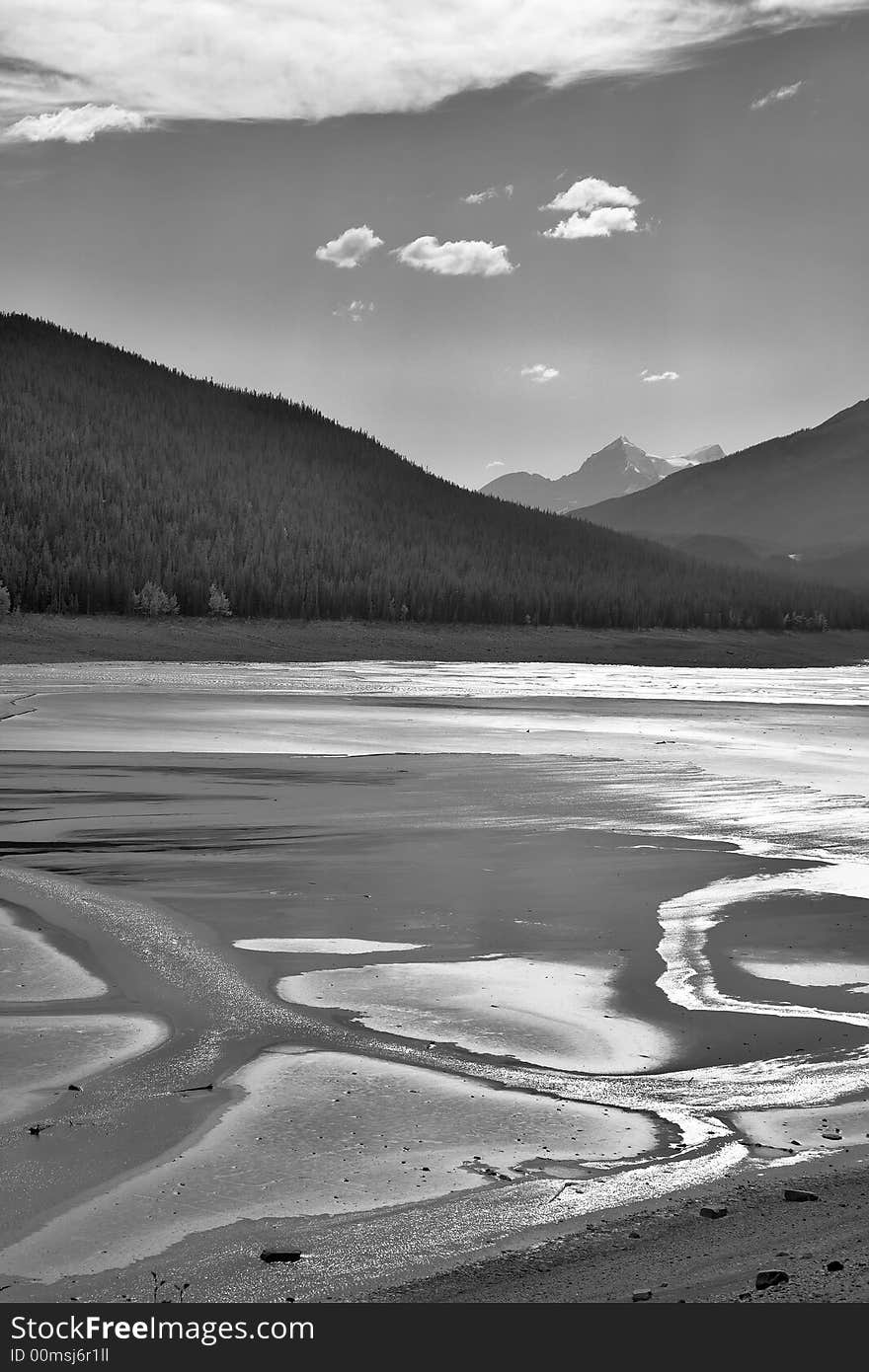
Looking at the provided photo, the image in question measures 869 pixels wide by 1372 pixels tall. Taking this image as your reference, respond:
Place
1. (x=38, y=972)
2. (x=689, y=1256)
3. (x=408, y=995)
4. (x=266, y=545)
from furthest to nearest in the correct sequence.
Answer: (x=266, y=545)
(x=38, y=972)
(x=408, y=995)
(x=689, y=1256)

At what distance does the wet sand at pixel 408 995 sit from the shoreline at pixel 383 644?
189 feet

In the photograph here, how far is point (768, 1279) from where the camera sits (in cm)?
559

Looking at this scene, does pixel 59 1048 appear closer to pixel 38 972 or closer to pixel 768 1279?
pixel 38 972

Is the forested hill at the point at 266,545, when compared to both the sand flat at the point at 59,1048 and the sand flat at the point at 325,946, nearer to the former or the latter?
the sand flat at the point at 325,946

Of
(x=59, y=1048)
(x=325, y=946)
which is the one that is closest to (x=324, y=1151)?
(x=59, y=1048)

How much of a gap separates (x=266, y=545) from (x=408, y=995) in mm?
134866

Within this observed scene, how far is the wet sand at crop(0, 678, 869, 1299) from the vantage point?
6418 mm

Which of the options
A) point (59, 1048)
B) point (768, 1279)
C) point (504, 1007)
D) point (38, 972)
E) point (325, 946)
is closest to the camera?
point (768, 1279)

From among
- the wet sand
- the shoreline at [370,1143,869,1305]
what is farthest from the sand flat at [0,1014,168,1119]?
the shoreline at [370,1143,869,1305]

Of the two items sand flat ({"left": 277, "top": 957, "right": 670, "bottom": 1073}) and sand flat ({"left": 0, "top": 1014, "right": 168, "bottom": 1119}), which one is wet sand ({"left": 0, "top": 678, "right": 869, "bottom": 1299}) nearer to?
sand flat ({"left": 277, "top": 957, "right": 670, "bottom": 1073})

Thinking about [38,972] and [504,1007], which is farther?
[38,972]

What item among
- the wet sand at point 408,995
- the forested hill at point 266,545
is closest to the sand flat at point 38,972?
the wet sand at point 408,995

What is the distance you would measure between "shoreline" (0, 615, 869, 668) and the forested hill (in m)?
6.92

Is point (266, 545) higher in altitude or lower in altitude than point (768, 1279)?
higher
